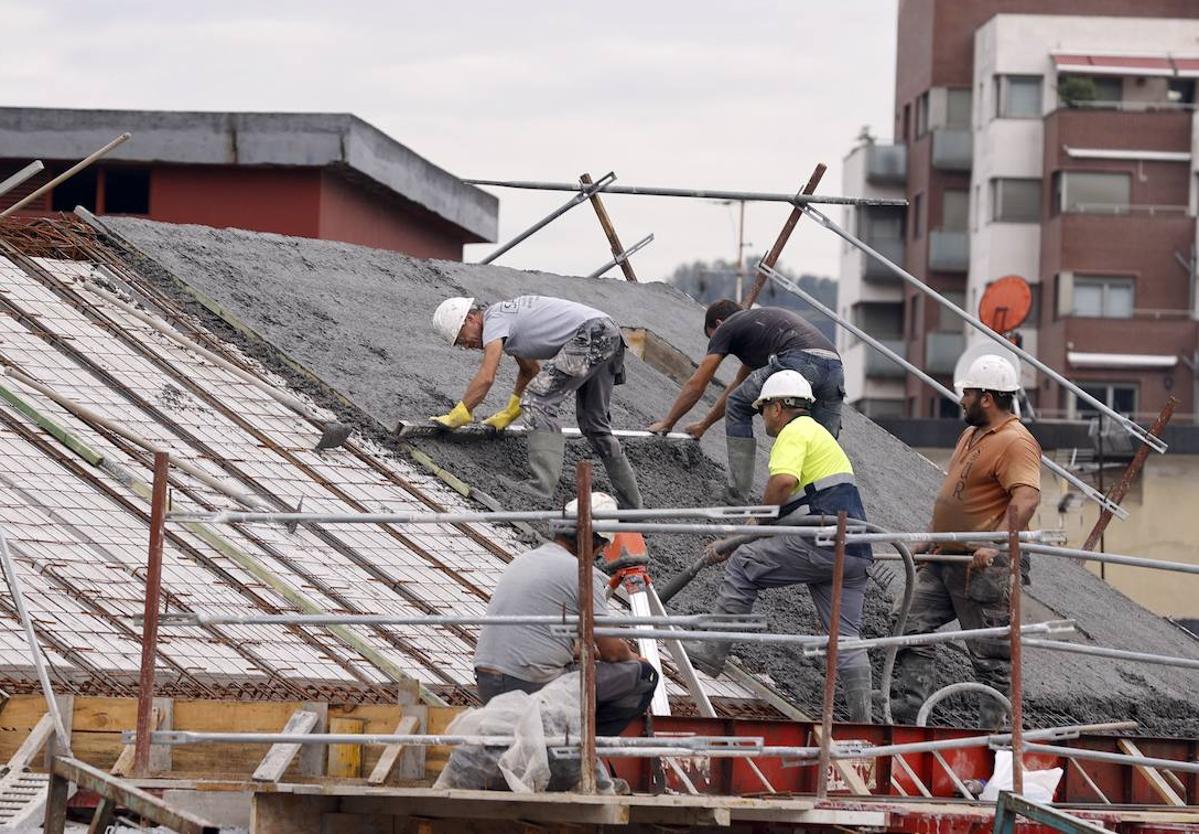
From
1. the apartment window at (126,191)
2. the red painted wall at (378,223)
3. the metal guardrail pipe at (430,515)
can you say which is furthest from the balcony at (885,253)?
the metal guardrail pipe at (430,515)

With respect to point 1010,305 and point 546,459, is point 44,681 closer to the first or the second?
point 546,459

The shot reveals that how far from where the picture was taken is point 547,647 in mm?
8539

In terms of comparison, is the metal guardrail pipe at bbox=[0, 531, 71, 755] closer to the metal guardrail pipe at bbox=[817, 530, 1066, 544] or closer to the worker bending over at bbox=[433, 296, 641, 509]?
the metal guardrail pipe at bbox=[817, 530, 1066, 544]

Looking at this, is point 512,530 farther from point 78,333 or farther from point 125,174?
point 125,174

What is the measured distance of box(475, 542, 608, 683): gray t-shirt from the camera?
332 inches

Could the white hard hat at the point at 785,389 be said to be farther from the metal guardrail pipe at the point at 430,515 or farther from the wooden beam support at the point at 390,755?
the wooden beam support at the point at 390,755

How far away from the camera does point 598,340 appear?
12656mm

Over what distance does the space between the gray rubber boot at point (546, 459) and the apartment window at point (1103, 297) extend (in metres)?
37.8

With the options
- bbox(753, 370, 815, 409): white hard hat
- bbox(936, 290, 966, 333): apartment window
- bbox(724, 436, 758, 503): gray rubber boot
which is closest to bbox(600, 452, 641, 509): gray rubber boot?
bbox(724, 436, 758, 503): gray rubber boot

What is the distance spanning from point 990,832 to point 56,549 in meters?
4.98

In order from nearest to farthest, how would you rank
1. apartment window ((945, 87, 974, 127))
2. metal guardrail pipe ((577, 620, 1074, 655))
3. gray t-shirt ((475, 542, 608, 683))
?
metal guardrail pipe ((577, 620, 1074, 655)) → gray t-shirt ((475, 542, 608, 683)) → apartment window ((945, 87, 974, 127))

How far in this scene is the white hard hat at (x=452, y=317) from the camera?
1247 centimetres

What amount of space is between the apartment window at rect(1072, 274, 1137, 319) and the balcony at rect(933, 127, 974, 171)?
231 inches

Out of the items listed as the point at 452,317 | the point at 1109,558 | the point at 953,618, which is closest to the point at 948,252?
the point at 452,317
